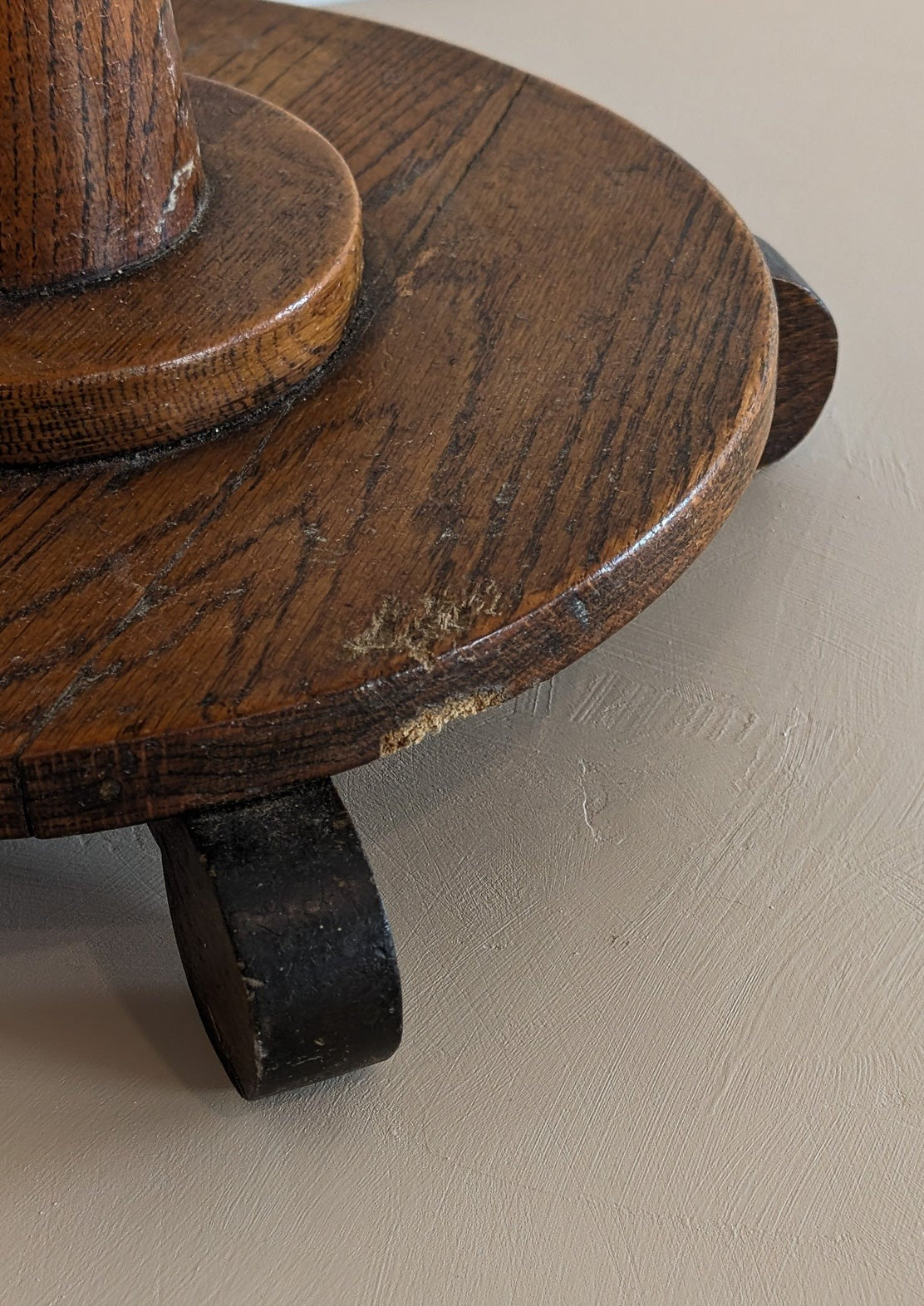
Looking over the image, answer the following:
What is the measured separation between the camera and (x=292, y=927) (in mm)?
1001

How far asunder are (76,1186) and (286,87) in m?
1.18

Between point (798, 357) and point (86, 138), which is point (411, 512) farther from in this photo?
point (798, 357)

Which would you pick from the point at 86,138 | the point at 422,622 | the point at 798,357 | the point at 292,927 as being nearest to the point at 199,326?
the point at 86,138

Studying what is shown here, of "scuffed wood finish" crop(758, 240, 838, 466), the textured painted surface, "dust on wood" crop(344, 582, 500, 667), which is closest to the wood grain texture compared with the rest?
"dust on wood" crop(344, 582, 500, 667)

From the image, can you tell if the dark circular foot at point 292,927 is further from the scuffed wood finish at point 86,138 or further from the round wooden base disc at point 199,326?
the scuffed wood finish at point 86,138

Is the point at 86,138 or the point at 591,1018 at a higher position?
the point at 86,138

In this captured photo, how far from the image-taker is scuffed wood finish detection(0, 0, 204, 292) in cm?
110

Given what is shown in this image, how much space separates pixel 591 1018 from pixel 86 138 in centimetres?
82

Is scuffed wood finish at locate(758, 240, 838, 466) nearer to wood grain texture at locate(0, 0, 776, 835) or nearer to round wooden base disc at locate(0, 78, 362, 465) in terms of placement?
wood grain texture at locate(0, 0, 776, 835)

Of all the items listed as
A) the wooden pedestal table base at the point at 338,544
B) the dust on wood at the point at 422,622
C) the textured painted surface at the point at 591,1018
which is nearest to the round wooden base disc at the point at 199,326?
the wooden pedestal table base at the point at 338,544

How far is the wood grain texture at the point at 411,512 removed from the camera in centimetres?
93

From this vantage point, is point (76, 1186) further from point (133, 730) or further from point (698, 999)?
point (698, 999)

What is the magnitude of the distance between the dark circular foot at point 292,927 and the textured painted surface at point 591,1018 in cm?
12

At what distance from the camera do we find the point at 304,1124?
112 cm
